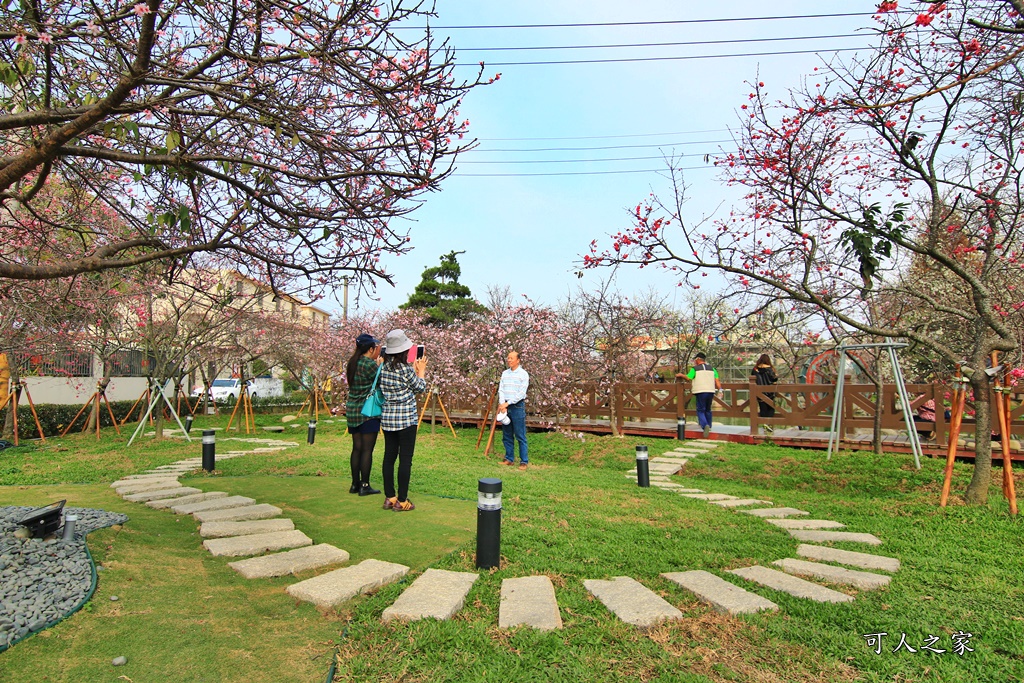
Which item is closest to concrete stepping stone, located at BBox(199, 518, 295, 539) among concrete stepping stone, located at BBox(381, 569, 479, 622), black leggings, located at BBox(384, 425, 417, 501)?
black leggings, located at BBox(384, 425, 417, 501)

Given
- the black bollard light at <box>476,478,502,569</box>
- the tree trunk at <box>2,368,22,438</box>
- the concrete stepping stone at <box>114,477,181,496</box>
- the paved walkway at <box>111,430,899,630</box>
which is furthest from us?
the tree trunk at <box>2,368,22,438</box>

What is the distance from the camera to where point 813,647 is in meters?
2.66

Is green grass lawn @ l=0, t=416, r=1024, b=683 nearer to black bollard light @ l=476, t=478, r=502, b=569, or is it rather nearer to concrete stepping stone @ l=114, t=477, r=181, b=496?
black bollard light @ l=476, t=478, r=502, b=569

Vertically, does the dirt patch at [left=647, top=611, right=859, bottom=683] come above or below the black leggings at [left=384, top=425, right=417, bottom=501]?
below

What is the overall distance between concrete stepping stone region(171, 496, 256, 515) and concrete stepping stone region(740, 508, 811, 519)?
5081 millimetres

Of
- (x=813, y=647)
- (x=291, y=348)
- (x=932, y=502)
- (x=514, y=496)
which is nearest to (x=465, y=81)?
(x=813, y=647)

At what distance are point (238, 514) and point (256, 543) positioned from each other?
101cm

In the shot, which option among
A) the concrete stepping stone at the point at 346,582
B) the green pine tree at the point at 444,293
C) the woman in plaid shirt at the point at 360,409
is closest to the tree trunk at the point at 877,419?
the woman in plaid shirt at the point at 360,409

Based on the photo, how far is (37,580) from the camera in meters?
3.09

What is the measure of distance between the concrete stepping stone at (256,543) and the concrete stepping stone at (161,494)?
2.00m

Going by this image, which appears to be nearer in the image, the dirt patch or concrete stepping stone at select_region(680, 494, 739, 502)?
the dirt patch

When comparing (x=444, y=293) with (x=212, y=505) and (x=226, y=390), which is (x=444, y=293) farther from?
(x=212, y=505)

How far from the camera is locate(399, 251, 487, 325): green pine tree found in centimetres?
3097

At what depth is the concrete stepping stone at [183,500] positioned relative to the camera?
5270 mm
